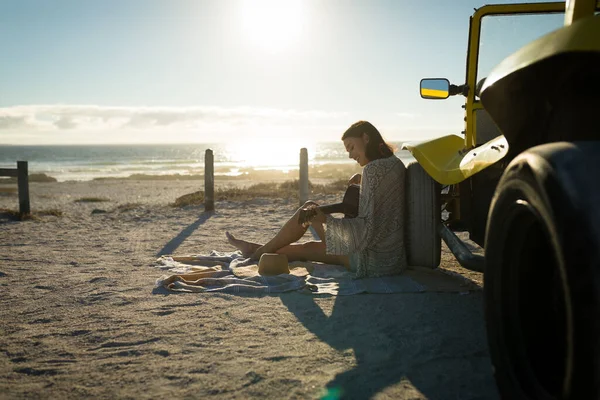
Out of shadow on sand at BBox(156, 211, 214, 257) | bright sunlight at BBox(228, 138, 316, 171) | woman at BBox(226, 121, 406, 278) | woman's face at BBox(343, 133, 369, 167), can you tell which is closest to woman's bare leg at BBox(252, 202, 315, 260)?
woman at BBox(226, 121, 406, 278)

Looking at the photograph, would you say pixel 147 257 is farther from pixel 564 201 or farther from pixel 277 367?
pixel 564 201

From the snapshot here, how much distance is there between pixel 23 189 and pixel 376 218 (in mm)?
8143

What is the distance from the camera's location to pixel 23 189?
1004 cm

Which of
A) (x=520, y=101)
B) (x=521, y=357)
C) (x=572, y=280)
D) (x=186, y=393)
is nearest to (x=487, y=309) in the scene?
(x=521, y=357)

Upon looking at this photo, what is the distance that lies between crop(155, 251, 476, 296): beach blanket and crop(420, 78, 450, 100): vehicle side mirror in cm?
158

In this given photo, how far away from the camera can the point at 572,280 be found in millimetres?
1440

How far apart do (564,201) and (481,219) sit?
2.24 meters

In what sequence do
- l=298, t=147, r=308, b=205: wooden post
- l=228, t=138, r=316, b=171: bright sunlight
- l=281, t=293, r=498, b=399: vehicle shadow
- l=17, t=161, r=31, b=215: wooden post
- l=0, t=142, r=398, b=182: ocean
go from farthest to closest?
1. l=228, t=138, r=316, b=171: bright sunlight
2. l=0, t=142, r=398, b=182: ocean
3. l=298, t=147, r=308, b=205: wooden post
4. l=17, t=161, r=31, b=215: wooden post
5. l=281, t=293, r=498, b=399: vehicle shadow

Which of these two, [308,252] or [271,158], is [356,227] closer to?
[308,252]

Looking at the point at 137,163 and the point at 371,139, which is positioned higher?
the point at 371,139

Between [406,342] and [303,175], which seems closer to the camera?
[406,342]

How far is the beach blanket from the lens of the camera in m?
4.31

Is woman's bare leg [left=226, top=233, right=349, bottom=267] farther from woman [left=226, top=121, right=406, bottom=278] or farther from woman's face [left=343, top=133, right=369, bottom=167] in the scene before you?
woman's face [left=343, top=133, right=369, bottom=167]

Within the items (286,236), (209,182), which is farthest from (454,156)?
(209,182)
